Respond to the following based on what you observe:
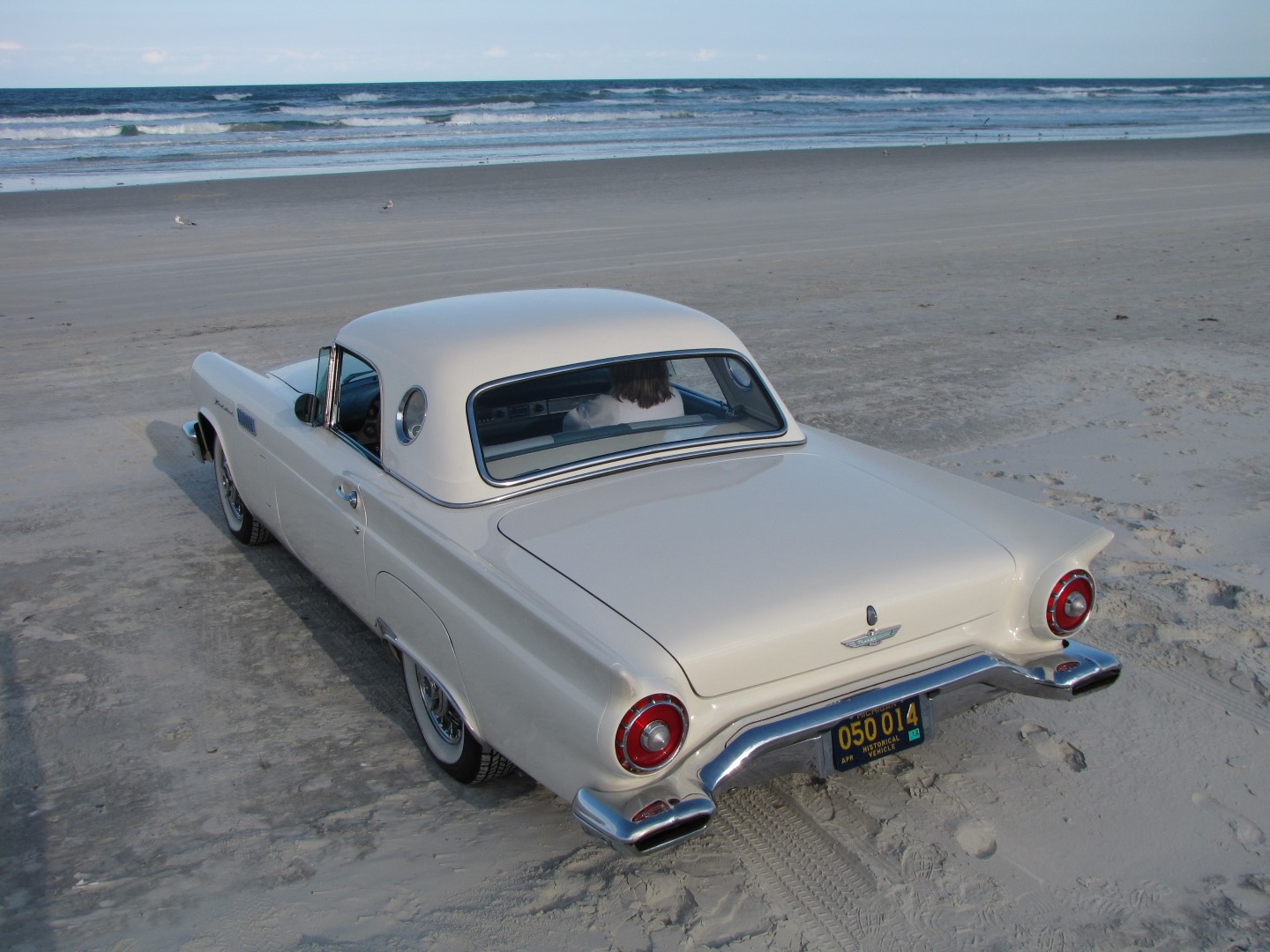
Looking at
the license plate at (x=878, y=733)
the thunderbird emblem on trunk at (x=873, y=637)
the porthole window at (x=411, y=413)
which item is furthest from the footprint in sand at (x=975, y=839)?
the porthole window at (x=411, y=413)

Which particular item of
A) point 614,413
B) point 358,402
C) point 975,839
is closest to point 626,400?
point 614,413

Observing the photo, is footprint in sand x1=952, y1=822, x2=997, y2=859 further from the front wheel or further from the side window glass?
the side window glass

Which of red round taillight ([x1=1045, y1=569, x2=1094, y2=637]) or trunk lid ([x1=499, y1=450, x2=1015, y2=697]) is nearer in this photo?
trunk lid ([x1=499, y1=450, x2=1015, y2=697])

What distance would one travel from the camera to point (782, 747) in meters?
2.84

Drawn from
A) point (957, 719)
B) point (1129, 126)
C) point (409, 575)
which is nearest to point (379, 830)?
point (409, 575)

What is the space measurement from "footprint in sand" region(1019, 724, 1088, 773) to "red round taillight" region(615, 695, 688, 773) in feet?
4.76

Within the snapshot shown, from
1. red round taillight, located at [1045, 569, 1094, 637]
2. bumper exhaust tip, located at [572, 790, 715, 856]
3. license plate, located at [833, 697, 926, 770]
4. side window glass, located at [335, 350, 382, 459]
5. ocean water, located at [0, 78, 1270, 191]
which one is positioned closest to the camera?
bumper exhaust tip, located at [572, 790, 715, 856]

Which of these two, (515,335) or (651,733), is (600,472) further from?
(651,733)

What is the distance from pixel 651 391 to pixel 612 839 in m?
1.86

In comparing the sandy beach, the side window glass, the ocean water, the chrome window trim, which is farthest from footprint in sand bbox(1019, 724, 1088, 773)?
the ocean water

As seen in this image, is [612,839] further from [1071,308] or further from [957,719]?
[1071,308]

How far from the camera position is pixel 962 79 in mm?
107812

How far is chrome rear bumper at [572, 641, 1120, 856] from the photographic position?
2.69 meters

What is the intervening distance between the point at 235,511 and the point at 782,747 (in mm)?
3664
